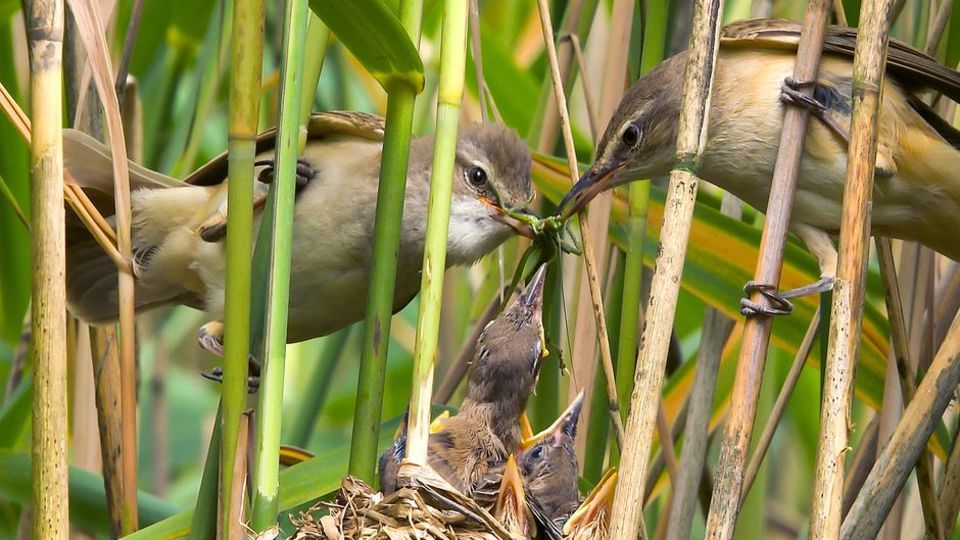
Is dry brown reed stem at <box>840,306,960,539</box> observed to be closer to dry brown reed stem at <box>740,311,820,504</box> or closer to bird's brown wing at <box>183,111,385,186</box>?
dry brown reed stem at <box>740,311,820,504</box>

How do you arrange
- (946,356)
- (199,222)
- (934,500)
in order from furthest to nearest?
1. (199,222)
2. (934,500)
3. (946,356)

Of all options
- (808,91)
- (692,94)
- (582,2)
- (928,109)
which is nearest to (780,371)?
(928,109)

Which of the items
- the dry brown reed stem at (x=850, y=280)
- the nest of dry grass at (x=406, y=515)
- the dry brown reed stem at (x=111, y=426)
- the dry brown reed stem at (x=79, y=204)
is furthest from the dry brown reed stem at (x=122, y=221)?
the dry brown reed stem at (x=850, y=280)

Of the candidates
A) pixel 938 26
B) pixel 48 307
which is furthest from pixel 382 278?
pixel 938 26

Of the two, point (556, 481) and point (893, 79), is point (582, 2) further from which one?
point (556, 481)

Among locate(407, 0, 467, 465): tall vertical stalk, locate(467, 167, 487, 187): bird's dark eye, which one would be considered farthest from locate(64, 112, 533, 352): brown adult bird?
locate(407, 0, 467, 465): tall vertical stalk

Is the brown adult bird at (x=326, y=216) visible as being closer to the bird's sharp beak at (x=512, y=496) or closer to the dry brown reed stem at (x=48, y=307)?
the bird's sharp beak at (x=512, y=496)
